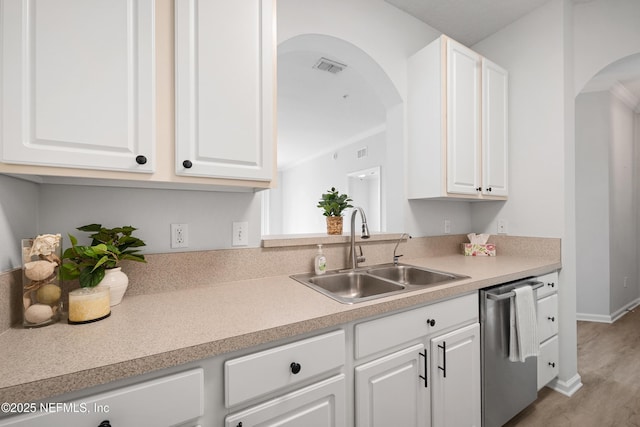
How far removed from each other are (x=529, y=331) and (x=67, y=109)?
7.50ft

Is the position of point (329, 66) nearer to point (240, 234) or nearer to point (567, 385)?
point (240, 234)

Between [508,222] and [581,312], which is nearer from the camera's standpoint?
[508,222]

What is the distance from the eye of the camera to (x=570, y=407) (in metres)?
1.84

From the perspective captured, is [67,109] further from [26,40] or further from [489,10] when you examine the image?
[489,10]

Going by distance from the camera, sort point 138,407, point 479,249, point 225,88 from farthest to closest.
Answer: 1. point 479,249
2. point 225,88
3. point 138,407

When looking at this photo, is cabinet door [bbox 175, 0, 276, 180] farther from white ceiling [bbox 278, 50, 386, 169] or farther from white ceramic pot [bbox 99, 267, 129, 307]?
white ceiling [bbox 278, 50, 386, 169]

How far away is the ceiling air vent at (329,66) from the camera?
260cm

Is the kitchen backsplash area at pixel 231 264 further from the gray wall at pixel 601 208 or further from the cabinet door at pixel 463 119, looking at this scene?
the gray wall at pixel 601 208

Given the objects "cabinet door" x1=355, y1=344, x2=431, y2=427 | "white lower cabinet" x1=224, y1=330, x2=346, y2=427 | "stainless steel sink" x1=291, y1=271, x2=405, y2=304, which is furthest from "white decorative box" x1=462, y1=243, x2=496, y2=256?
"white lower cabinet" x1=224, y1=330, x2=346, y2=427

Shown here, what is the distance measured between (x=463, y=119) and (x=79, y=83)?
6.84ft

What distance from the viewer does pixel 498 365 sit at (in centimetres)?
153

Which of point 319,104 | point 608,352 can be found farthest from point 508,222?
point 319,104

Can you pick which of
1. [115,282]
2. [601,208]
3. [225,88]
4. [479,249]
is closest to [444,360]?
[479,249]

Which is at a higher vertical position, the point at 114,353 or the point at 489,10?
the point at 489,10
